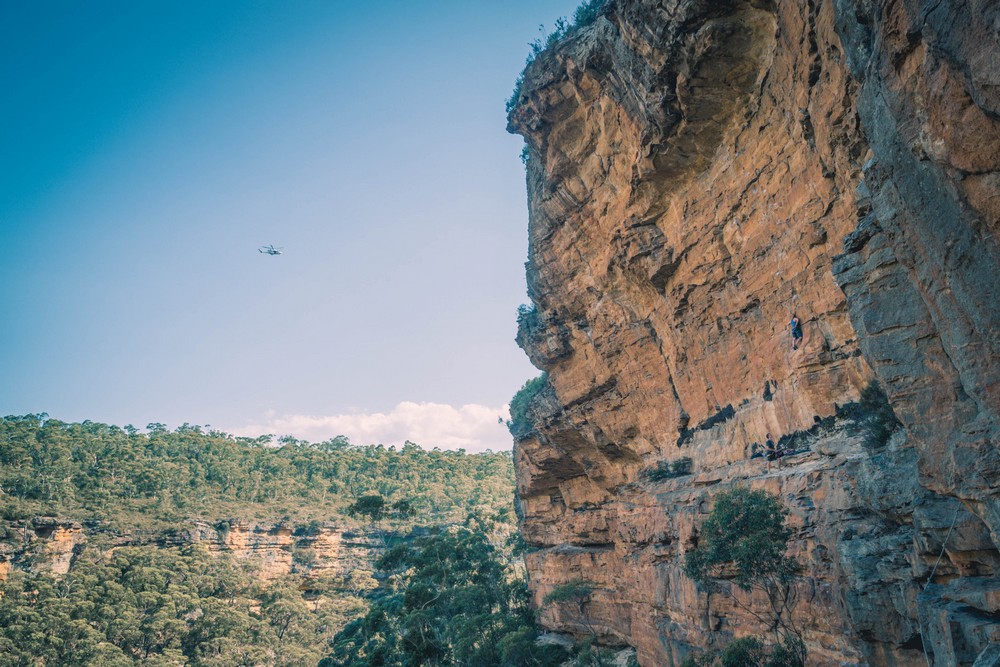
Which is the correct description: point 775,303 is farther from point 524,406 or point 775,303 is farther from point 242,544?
point 242,544

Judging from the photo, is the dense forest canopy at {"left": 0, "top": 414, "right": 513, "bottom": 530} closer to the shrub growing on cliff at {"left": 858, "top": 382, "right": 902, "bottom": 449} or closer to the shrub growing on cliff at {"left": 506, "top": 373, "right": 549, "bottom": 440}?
the shrub growing on cliff at {"left": 506, "top": 373, "right": 549, "bottom": 440}

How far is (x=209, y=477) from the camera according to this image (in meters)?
90.5

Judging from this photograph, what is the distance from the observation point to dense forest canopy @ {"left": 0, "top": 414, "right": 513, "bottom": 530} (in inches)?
2874

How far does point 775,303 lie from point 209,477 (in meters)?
94.8

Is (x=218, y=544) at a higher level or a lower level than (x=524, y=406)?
lower

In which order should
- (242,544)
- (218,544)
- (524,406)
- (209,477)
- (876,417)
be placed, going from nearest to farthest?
(876,417), (524,406), (218,544), (242,544), (209,477)

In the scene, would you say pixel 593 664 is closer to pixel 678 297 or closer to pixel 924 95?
pixel 678 297

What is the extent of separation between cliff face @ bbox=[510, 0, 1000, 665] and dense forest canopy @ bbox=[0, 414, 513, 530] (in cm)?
5992

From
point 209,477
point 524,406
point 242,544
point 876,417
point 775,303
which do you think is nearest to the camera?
point 876,417

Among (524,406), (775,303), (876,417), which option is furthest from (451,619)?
(876,417)

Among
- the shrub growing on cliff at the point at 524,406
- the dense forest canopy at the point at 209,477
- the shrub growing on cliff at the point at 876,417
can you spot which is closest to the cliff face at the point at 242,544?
the dense forest canopy at the point at 209,477

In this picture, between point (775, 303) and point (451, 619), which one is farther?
Result: point (451, 619)

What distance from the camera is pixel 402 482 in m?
102

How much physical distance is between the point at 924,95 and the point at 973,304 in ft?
10.0
